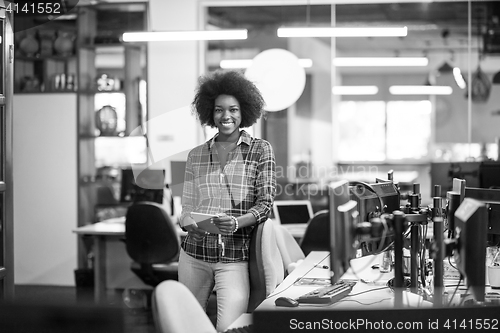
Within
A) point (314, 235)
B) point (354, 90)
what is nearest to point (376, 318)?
point (314, 235)

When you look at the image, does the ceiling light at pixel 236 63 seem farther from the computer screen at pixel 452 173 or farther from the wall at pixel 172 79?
the computer screen at pixel 452 173

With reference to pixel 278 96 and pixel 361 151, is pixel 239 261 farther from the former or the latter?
pixel 361 151

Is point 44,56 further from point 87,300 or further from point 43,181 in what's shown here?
point 87,300

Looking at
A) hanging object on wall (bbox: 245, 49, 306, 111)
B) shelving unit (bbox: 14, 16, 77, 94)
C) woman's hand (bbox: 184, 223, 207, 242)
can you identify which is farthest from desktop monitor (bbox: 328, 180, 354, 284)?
shelving unit (bbox: 14, 16, 77, 94)

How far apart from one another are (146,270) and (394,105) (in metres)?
7.50

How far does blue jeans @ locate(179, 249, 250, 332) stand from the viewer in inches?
115

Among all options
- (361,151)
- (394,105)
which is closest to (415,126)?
(394,105)

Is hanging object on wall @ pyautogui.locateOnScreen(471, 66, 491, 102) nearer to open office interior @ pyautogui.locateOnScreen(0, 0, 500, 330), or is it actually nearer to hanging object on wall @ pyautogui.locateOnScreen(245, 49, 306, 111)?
open office interior @ pyautogui.locateOnScreen(0, 0, 500, 330)

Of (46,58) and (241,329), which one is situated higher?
(46,58)

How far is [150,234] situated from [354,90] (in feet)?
16.6

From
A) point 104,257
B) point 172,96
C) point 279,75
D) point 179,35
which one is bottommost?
point 104,257

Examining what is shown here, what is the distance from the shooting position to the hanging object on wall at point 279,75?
23.3 feet

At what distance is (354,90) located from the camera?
9.12m

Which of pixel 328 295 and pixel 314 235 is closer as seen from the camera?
pixel 328 295
